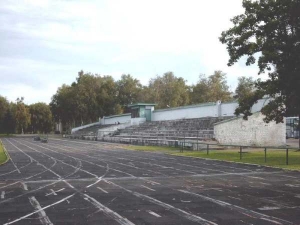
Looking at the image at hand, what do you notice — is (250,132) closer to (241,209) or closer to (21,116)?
(241,209)

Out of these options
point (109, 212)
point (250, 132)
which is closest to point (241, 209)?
point (109, 212)

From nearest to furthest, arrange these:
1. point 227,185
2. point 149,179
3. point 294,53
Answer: point 227,185 < point 149,179 < point 294,53

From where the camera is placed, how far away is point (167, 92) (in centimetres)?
10262

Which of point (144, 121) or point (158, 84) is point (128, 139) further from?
point (158, 84)

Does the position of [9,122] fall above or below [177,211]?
above

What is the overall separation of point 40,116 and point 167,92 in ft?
142

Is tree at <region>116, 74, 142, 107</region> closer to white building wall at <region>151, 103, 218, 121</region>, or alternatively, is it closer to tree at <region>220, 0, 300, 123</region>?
white building wall at <region>151, 103, 218, 121</region>

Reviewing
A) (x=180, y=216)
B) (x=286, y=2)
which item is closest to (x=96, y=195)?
(x=180, y=216)

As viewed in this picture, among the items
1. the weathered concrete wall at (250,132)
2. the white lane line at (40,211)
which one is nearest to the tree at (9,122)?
the weathered concrete wall at (250,132)

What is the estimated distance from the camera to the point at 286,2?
22406 mm

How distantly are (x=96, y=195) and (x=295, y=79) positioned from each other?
11.9m

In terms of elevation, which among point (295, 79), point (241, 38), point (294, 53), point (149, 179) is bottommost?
point (149, 179)

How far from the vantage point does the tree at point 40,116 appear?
11862cm

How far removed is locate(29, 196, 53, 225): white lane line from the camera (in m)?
9.45
